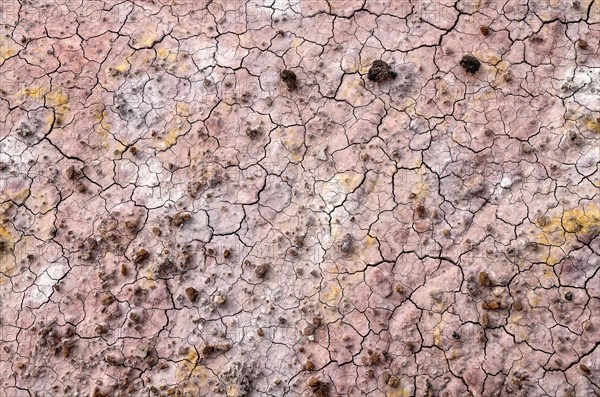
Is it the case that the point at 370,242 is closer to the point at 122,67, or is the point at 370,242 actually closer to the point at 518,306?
the point at 518,306

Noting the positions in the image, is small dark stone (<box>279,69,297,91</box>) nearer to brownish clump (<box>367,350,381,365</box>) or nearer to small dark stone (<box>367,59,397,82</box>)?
small dark stone (<box>367,59,397,82</box>)

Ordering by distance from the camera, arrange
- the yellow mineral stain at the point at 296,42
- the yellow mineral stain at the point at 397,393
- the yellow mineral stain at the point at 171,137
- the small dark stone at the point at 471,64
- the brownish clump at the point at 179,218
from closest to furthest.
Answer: the yellow mineral stain at the point at 397,393 → the brownish clump at the point at 179,218 → the small dark stone at the point at 471,64 → the yellow mineral stain at the point at 171,137 → the yellow mineral stain at the point at 296,42

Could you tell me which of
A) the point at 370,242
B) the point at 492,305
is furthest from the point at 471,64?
the point at 492,305

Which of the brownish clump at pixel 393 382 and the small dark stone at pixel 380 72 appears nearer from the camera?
the brownish clump at pixel 393 382

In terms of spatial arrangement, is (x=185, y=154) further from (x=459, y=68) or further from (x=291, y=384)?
(x=459, y=68)

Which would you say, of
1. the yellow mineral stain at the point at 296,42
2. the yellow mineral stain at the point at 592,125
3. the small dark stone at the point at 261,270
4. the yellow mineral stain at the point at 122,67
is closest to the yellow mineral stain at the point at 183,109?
the yellow mineral stain at the point at 122,67

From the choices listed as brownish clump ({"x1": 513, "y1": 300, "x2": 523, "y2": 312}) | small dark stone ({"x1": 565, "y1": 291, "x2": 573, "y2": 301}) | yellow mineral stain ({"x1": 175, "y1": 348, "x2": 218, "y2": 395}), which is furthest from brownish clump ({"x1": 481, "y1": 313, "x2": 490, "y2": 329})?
yellow mineral stain ({"x1": 175, "y1": 348, "x2": 218, "y2": 395})

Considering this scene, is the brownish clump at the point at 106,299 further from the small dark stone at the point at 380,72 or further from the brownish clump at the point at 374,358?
the small dark stone at the point at 380,72
